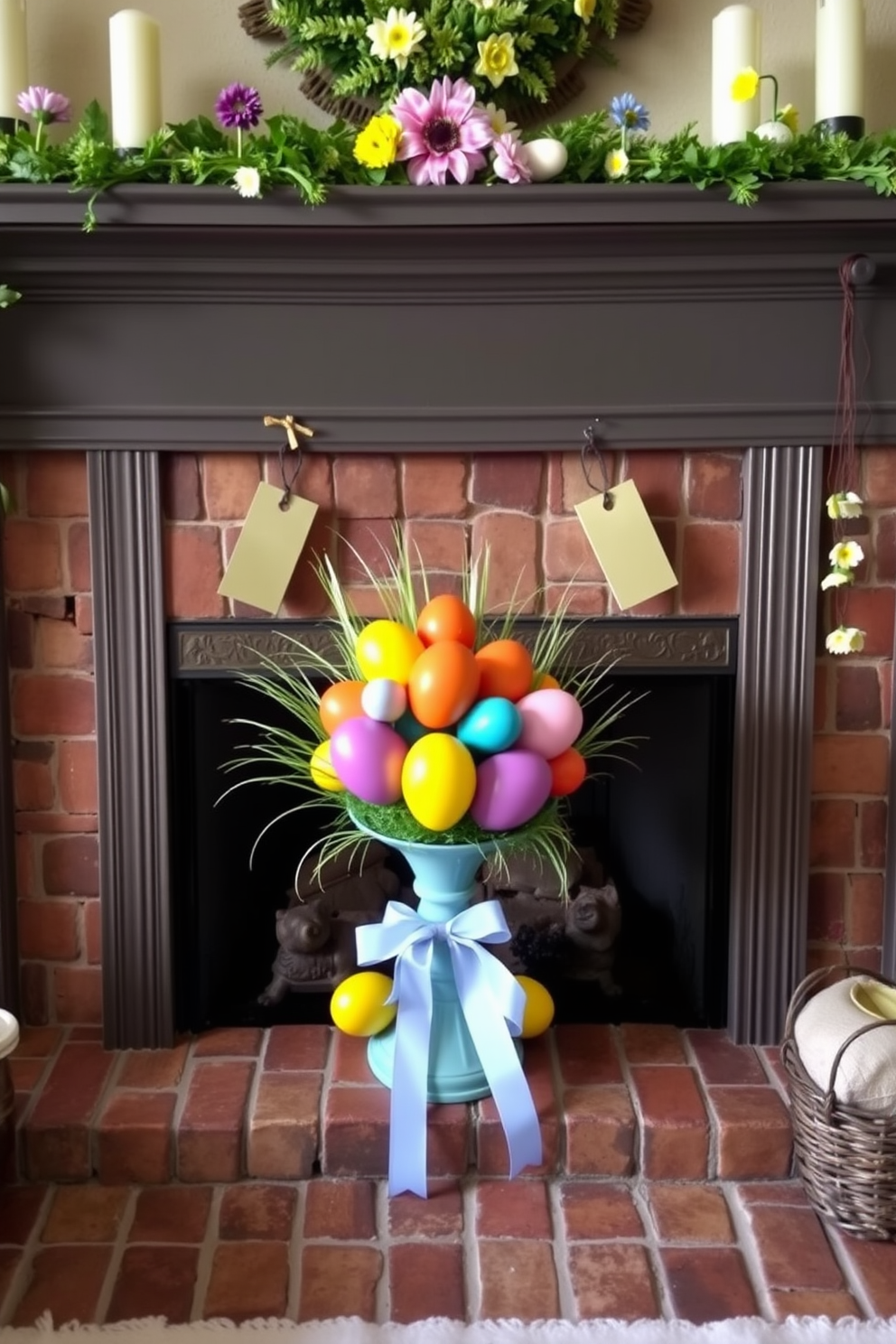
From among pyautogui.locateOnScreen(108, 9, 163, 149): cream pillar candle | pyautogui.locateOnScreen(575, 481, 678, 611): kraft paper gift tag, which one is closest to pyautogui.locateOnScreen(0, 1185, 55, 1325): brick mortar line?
pyautogui.locateOnScreen(575, 481, 678, 611): kraft paper gift tag

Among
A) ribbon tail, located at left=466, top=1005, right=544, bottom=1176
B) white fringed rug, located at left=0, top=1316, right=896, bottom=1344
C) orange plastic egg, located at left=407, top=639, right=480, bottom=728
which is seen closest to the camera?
white fringed rug, located at left=0, top=1316, right=896, bottom=1344

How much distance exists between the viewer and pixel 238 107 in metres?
1.60

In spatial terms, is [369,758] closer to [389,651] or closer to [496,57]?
[389,651]

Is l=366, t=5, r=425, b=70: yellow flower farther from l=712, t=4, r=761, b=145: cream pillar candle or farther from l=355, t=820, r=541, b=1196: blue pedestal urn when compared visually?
l=355, t=820, r=541, b=1196: blue pedestal urn

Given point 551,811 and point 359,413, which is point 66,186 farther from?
point 551,811

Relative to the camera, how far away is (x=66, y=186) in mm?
1574

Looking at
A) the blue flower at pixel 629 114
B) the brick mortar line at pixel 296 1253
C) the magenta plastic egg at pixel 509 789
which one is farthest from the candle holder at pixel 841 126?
the brick mortar line at pixel 296 1253

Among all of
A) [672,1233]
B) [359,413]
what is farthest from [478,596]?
[672,1233]

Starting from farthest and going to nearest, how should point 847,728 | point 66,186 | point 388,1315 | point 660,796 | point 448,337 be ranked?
point 660,796 → point 847,728 → point 448,337 → point 66,186 → point 388,1315

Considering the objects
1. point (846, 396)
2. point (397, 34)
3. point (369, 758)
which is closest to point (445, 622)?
point (369, 758)

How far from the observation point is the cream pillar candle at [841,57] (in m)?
1.63

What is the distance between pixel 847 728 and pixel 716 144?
0.83 metres

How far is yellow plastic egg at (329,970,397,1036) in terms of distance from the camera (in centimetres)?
176

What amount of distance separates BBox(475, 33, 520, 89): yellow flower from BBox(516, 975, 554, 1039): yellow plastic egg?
4.05 feet
